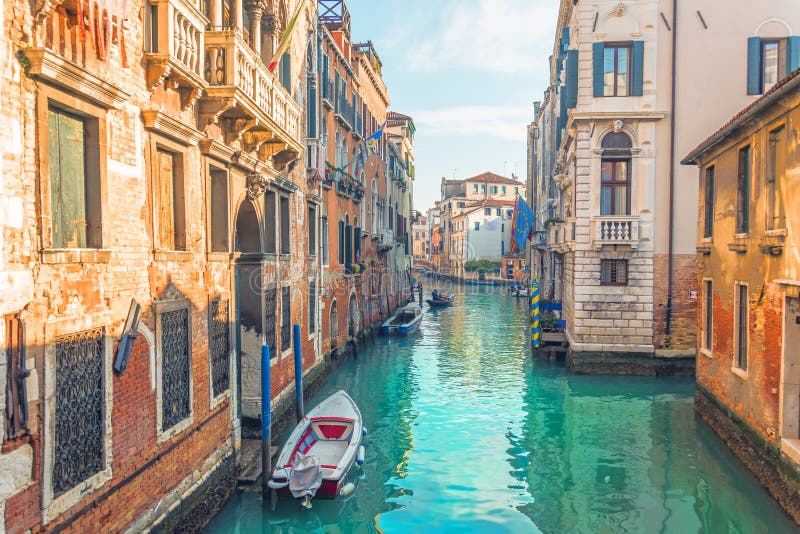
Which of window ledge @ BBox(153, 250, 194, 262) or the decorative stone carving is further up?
the decorative stone carving

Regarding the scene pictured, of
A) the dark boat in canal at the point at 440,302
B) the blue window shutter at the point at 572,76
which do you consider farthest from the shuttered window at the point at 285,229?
the dark boat in canal at the point at 440,302

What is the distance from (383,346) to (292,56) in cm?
1305

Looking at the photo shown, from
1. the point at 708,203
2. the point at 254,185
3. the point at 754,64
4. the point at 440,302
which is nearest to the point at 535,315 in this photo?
the point at 708,203

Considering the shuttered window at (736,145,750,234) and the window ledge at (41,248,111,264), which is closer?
the window ledge at (41,248,111,264)

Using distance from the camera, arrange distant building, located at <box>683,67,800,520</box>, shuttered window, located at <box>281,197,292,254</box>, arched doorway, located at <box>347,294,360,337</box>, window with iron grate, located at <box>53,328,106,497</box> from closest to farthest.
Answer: window with iron grate, located at <box>53,328,106,497</box> < distant building, located at <box>683,67,800,520</box> < shuttered window, located at <box>281,197,292,254</box> < arched doorway, located at <box>347,294,360,337</box>

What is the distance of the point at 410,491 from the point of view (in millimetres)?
9172

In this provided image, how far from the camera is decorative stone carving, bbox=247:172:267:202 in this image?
31.7 feet

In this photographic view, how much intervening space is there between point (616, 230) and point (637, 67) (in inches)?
172

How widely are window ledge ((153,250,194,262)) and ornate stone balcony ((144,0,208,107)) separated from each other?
1.74m

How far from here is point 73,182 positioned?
515cm

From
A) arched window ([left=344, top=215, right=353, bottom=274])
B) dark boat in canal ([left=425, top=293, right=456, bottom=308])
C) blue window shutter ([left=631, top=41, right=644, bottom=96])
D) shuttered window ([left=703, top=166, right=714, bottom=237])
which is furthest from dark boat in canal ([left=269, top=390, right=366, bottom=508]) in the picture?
dark boat in canal ([left=425, top=293, right=456, bottom=308])

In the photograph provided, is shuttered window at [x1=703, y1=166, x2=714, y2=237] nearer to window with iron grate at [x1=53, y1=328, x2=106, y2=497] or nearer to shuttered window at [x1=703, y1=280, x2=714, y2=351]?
shuttered window at [x1=703, y1=280, x2=714, y2=351]

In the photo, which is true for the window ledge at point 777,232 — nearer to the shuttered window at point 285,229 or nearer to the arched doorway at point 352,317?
the shuttered window at point 285,229

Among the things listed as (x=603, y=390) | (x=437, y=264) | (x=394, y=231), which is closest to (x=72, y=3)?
(x=603, y=390)
